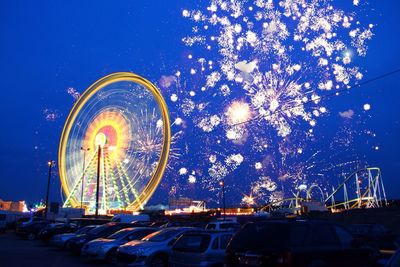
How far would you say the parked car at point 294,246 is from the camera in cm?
702

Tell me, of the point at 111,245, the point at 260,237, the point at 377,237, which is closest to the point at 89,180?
the point at 111,245

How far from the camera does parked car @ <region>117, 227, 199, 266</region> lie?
496 inches

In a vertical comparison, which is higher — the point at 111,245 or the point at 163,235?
the point at 163,235

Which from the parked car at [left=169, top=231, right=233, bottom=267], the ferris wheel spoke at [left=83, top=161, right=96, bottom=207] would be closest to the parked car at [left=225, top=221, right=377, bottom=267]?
the parked car at [left=169, top=231, right=233, bottom=267]

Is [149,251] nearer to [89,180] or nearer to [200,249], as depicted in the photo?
[200,249]

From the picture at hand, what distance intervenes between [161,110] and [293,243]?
28.6 meters

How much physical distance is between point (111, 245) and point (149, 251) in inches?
130

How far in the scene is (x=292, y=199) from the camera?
104 meters

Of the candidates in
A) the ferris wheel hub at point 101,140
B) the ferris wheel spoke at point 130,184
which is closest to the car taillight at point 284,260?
the ferris wheel spoke at point 130,184

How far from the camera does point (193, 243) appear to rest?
10.4 meters

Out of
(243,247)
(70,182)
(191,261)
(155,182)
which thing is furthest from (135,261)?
(70,182)

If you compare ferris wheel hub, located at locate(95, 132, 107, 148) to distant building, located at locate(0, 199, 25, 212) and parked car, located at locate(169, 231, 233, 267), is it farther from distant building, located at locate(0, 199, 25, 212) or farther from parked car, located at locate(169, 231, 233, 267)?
distant building, located at locate(0, 199, 25, 212)

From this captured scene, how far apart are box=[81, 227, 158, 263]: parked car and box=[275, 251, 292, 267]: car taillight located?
955 cm

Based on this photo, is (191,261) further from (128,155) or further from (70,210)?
(70,210)
